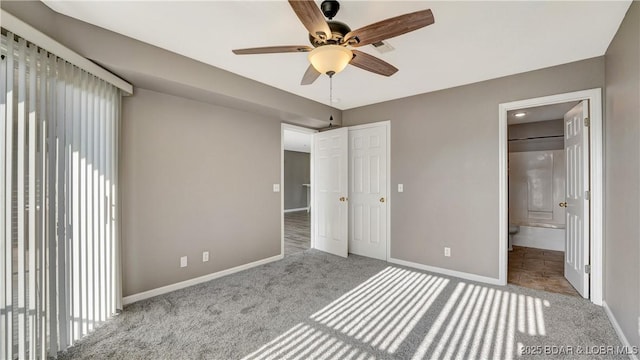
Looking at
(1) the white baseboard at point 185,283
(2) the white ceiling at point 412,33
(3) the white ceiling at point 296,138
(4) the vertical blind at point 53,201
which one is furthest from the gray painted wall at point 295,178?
(4) the vertical blind at point 53,201

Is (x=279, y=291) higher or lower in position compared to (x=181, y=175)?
lower

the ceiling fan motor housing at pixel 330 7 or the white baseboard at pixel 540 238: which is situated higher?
the ceiling fan motor housing at pixel 330 7

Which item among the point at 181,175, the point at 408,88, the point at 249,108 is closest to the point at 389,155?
the point at 408,88

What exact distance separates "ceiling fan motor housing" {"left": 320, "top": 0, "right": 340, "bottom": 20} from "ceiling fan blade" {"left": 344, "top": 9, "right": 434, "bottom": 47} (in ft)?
0.94

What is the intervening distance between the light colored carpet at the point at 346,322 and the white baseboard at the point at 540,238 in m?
2.41

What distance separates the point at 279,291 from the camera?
9.53ft

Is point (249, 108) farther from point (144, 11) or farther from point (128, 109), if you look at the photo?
point (144, 11)

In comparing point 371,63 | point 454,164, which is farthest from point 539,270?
point 371,63

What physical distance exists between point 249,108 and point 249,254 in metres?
1.97

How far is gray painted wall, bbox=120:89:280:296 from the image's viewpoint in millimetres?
2697

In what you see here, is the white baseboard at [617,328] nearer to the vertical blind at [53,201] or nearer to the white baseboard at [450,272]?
the white baseboard at [450,272]

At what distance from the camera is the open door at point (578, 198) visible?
105 inches

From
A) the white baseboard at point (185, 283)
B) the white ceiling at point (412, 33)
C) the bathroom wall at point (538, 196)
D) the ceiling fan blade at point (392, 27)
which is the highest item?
the white ceiling at point (412, 33)

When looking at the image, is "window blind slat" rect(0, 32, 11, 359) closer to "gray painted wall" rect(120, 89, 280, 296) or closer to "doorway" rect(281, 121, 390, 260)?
"gray painted wall" rect(120, 89, 280, 296)
